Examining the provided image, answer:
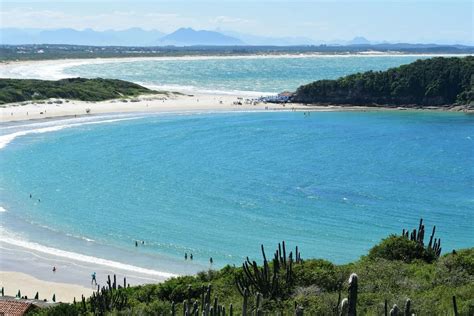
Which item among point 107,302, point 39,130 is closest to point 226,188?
point 107,302

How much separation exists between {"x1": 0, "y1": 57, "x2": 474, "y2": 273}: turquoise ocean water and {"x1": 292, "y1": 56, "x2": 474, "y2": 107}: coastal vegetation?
2067 centimetres

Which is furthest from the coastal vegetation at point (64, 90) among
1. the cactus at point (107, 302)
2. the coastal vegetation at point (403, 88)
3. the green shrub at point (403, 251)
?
→ the cactus at point (107, 302)

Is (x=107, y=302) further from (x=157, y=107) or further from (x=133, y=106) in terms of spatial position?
(x=133, y=106)

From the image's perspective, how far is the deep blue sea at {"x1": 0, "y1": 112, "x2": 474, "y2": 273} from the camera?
4119 cm

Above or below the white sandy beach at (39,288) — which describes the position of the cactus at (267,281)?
above

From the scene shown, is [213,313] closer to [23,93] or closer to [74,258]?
Result: [74,258]

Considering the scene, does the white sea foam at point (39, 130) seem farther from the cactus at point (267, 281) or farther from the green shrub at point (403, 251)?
the cactus at point (267, 281)

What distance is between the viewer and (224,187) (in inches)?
2124

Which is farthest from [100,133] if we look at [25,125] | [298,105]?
[298,105]

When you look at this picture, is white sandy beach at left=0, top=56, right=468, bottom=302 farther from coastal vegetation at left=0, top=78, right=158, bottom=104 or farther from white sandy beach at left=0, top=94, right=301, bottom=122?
coastal vegetation at left=0, top=78, right=158, bottom=104

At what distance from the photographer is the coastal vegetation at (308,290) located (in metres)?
19.1

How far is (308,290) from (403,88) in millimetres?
93932

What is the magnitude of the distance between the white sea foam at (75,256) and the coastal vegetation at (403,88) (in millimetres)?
77627

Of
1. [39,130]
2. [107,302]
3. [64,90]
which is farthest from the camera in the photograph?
[64,90]
